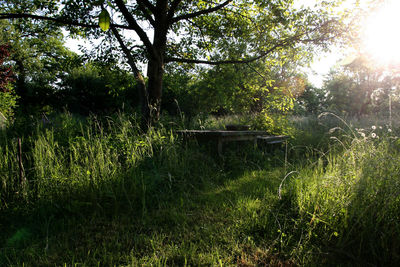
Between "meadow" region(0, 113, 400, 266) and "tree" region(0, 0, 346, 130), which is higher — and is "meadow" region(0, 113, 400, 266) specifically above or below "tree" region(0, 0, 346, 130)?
below

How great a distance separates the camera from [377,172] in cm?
178

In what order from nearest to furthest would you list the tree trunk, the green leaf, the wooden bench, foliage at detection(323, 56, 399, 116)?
the green leaf < the wooden bench < the tree trunk < foliage at detection(323, 56, 399, 116)

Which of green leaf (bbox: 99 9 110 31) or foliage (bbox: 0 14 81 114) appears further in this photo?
foliage (bbox: 0 14 81 114)

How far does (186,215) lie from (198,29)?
17.2 feet

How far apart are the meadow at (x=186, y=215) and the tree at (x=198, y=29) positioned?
1757 millimetres

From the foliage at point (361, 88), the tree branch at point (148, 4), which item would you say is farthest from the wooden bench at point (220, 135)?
the foliage at point (361, 88)

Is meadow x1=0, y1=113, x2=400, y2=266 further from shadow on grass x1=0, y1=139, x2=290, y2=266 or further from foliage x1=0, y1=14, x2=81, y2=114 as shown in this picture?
foliage x1=0, y1=14, x2=81, y2=114

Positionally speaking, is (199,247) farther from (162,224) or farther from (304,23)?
(304,23)

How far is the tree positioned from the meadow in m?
1.76

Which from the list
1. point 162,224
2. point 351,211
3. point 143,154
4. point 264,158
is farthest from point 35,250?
point 264,158

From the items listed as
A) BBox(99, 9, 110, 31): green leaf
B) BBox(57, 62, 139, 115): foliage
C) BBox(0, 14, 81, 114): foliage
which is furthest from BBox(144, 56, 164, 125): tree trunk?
BBox(57, 62, 139, 115): foliage

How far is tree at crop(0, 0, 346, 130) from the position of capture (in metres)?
4.48

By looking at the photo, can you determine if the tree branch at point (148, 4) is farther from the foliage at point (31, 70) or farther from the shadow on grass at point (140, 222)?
the foliage at point (31, 70)

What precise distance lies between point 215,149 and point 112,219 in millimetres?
2571
